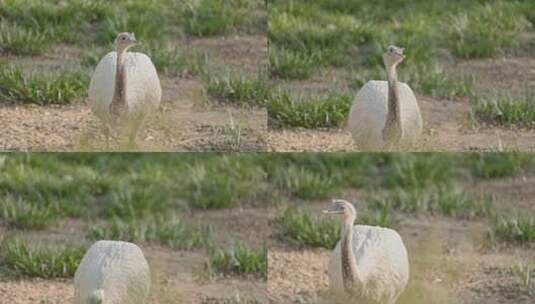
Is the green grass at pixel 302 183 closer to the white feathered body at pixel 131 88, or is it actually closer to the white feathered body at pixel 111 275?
the white feathered body at pixel 131 88

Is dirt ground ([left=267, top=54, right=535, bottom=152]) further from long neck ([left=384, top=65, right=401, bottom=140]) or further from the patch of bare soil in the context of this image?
long neck ([left=384, top=65, right=401, bottom=140])

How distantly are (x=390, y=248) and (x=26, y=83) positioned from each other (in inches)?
92.3

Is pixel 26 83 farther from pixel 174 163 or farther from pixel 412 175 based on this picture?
pixel 412 175

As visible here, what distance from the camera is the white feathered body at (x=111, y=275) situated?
7.14 meters

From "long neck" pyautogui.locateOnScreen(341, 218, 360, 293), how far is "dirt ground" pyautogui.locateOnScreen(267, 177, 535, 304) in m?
1.04

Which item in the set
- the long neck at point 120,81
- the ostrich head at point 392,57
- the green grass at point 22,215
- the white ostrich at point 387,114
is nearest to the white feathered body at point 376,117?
the white ostrich at point 387,114

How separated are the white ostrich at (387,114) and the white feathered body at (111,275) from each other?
108 centimetres

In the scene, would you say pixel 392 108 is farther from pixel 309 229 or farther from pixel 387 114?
pixel 309 229

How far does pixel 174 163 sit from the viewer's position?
9.30 m

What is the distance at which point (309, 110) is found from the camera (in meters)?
8.59

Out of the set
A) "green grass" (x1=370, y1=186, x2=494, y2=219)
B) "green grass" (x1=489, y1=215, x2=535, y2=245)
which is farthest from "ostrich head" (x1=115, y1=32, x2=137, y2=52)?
"green grass" (x1=489, y1=215, x2=535, y2=245)

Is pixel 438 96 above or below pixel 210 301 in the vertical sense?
above

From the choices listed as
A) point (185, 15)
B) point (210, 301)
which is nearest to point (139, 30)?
point (185, 15)

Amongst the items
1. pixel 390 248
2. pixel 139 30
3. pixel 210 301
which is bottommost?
pixel 210 301
